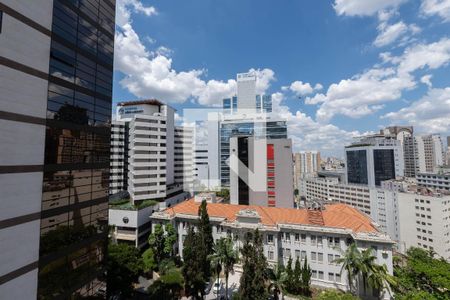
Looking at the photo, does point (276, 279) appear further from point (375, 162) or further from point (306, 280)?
point (375, 162)

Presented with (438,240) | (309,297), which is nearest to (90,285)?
(309,297)

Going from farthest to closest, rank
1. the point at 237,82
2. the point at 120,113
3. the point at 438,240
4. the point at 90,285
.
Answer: the point at 237,82
the point at 120,113
the point at 438,240
the point at 90,285

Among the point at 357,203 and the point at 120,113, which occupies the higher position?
the point at 120,113

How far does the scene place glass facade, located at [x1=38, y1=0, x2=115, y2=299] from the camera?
53.9ft

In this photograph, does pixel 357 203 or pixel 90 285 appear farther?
pixel 357 203

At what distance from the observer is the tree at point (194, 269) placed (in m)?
29.1

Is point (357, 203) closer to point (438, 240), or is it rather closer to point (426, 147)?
point (438, 240)

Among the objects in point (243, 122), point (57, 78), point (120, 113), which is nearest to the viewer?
point (57, 78)

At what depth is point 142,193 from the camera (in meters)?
60.7

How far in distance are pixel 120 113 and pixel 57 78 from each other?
A: 217 feet

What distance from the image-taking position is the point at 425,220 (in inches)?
2852

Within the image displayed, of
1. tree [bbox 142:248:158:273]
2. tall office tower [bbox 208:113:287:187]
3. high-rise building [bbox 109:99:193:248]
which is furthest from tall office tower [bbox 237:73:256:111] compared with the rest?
tree [bbox 142:248:158:273]

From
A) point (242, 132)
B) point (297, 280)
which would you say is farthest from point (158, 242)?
point (242, 132)

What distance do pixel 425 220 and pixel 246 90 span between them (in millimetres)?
130018
